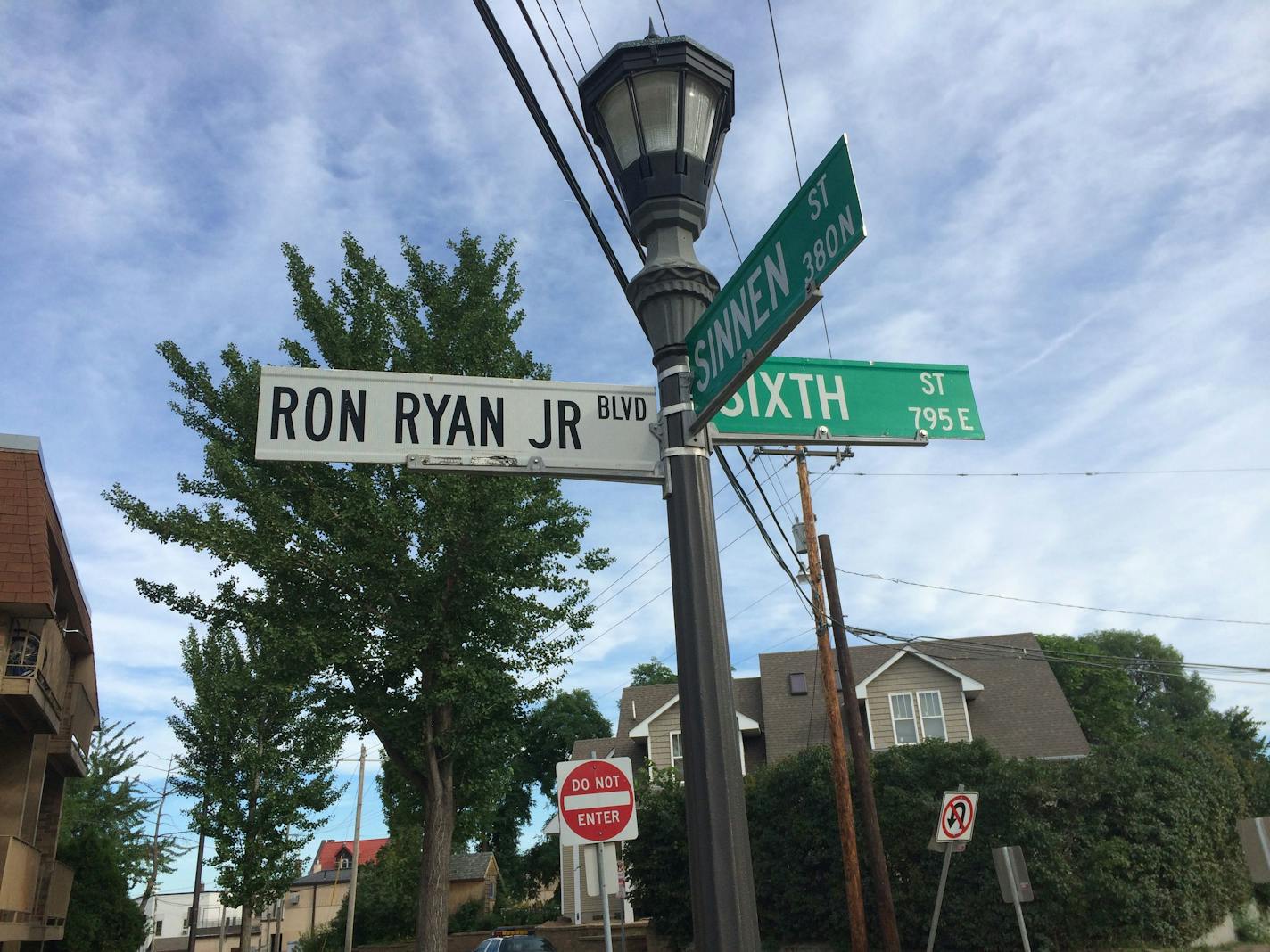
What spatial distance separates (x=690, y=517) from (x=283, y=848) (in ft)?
78.9

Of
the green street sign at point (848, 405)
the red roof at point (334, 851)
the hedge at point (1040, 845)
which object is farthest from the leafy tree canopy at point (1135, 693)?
the red roof at point (334, 851)

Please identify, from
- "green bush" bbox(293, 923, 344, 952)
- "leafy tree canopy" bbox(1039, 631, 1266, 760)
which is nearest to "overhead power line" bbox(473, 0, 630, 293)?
"leafy tree canopy" bbox(1039, 631, 1266, 760)

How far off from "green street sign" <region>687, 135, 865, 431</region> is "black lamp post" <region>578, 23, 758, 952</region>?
0.20 metres

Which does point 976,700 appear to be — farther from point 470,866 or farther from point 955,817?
point 470,866

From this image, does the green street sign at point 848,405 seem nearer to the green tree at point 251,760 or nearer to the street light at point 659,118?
the street light at point 659,118

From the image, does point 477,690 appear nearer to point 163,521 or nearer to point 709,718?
point 163,521

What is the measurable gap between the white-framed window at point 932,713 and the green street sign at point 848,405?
90.3ft

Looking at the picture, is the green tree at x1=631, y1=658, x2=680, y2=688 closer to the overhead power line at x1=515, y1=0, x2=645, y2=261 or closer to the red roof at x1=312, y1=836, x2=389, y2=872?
the red roof at x1=312, y1=836, x2=389, y2=872

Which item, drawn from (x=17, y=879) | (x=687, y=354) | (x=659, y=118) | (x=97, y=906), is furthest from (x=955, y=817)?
(x=97, y=906)

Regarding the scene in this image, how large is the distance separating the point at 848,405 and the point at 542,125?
87.2 inches

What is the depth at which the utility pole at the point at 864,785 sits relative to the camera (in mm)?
19188

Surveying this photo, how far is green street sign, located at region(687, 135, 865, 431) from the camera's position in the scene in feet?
8.92

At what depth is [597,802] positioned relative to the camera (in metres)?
6.42

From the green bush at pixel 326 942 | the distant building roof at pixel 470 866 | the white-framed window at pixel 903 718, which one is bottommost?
the green bush at pixel 326 942
